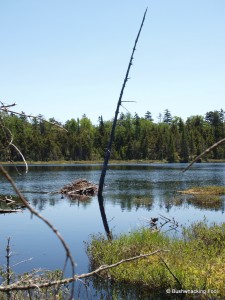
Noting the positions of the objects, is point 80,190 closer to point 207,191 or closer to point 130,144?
point 207,191

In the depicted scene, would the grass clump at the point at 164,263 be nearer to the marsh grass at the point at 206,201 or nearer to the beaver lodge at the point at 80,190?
the marsh grass at the point at 206,201

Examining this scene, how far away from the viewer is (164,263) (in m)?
9.34

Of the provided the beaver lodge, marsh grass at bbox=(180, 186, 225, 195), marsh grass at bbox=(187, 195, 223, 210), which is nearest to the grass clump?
marsh grass at bbox=(187, 195, 223, 210)

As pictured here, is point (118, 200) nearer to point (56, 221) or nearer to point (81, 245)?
point (56, 221)

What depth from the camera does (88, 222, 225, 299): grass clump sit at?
10.1 m

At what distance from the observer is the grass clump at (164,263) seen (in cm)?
1006

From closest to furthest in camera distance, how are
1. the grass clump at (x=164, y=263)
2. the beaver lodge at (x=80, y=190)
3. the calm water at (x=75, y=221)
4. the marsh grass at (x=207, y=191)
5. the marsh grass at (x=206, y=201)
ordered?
1. the grass clump at (x=164, y=263)
2. the calm water at (x=75, y=221)
3. the marsh grass at (x=206, y=201)
4. the marsh grass at (x=207, y=191)
5. the beaver lodge at (x=80, y=190)

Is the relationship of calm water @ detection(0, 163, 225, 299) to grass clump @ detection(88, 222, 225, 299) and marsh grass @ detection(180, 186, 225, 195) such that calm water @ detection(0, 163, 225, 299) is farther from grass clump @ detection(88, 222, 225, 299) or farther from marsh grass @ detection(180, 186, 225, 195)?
marsh grass @ detection(180, 186, 225, 195)

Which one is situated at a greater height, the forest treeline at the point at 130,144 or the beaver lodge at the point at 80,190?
the forest treeline at the point at 130,144

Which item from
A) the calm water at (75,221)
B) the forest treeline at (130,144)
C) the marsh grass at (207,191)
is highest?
the forest treeline at (130,144)

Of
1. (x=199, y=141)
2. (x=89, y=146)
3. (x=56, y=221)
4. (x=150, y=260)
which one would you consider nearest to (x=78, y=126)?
(x=89, y=146)

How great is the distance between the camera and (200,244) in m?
14.7

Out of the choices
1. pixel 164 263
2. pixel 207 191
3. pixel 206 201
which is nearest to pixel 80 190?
pixel 207 191

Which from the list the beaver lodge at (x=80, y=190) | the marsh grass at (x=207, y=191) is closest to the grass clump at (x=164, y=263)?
the marsh grass at (x=207, y=191)
